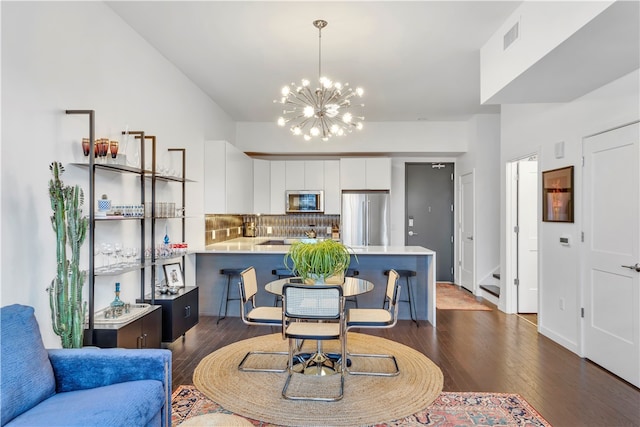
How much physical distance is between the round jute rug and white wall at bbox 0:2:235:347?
113 cm

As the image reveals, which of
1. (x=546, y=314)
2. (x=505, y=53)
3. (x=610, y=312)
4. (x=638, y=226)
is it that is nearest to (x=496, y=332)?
(x=546, y=314)

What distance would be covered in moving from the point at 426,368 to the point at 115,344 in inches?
96.7

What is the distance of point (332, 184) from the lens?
6.92 m

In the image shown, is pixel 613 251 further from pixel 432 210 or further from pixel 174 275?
pixel 432 210

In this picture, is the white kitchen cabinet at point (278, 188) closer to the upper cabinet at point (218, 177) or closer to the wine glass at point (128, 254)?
the upper cabinet at point (218, 177)

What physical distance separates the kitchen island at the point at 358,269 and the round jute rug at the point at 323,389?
112 centimetres

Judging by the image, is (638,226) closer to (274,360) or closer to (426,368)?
(426,368)

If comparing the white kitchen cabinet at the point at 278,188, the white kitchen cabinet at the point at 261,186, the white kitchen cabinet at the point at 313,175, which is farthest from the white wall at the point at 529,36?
the white kitchen cabinet at the point at 261,186

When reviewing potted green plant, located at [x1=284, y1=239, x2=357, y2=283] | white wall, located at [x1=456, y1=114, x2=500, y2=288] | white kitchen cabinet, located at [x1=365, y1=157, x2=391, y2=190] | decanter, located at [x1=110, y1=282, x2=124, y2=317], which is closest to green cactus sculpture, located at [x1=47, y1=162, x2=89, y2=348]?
decanter, located at [x1=110, y1=282, x2=124, y2=317]

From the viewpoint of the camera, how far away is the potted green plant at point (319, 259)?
9.89 feet

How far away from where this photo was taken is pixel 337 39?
3.47 m

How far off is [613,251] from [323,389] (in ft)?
8.78

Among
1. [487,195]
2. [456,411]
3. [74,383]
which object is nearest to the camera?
[74,383]

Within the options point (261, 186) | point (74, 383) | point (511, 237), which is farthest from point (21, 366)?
point (261, 186)
